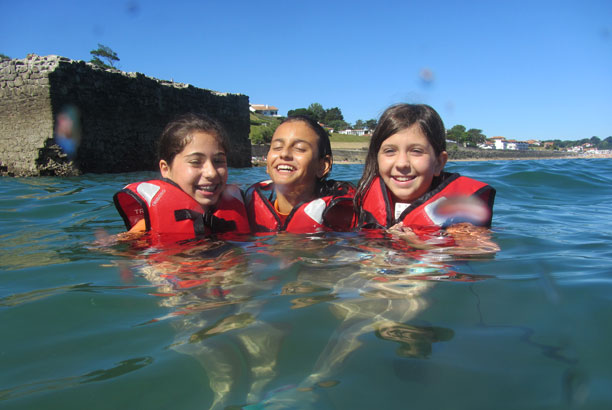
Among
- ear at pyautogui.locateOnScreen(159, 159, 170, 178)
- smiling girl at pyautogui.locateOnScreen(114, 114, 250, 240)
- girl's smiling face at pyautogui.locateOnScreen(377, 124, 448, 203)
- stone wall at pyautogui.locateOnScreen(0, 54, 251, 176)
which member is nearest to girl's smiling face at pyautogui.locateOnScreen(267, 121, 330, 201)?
smiling girl at pyautogui.locateOnScreen(114, 114, 250, 240)

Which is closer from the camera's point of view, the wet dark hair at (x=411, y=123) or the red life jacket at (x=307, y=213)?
the wet dark hair at (x=411, y=123)

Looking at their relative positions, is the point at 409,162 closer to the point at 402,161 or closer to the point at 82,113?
the point at 402,161

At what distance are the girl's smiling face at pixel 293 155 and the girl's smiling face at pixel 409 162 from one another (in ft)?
1.89

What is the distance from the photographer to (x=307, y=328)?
1.59 meters

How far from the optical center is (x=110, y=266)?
2602 millimetres

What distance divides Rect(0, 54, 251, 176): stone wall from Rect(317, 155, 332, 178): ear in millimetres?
9622

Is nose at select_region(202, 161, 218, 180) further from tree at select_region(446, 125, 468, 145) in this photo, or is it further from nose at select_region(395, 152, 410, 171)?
tree at select_region(446, 125, 468, 145)

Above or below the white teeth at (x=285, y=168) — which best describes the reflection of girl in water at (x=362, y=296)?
below

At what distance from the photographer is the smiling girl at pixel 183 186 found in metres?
3.39

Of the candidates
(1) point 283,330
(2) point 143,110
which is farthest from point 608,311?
(2) point 143,110

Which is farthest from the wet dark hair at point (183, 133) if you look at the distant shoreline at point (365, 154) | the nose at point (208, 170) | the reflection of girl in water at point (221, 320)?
the distant shoreline at point (365, 154)

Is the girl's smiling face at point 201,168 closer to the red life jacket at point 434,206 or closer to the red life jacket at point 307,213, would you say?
the red life jacket at point 307,213

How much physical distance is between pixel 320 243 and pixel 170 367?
75.4 inches

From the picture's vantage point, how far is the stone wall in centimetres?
1076
